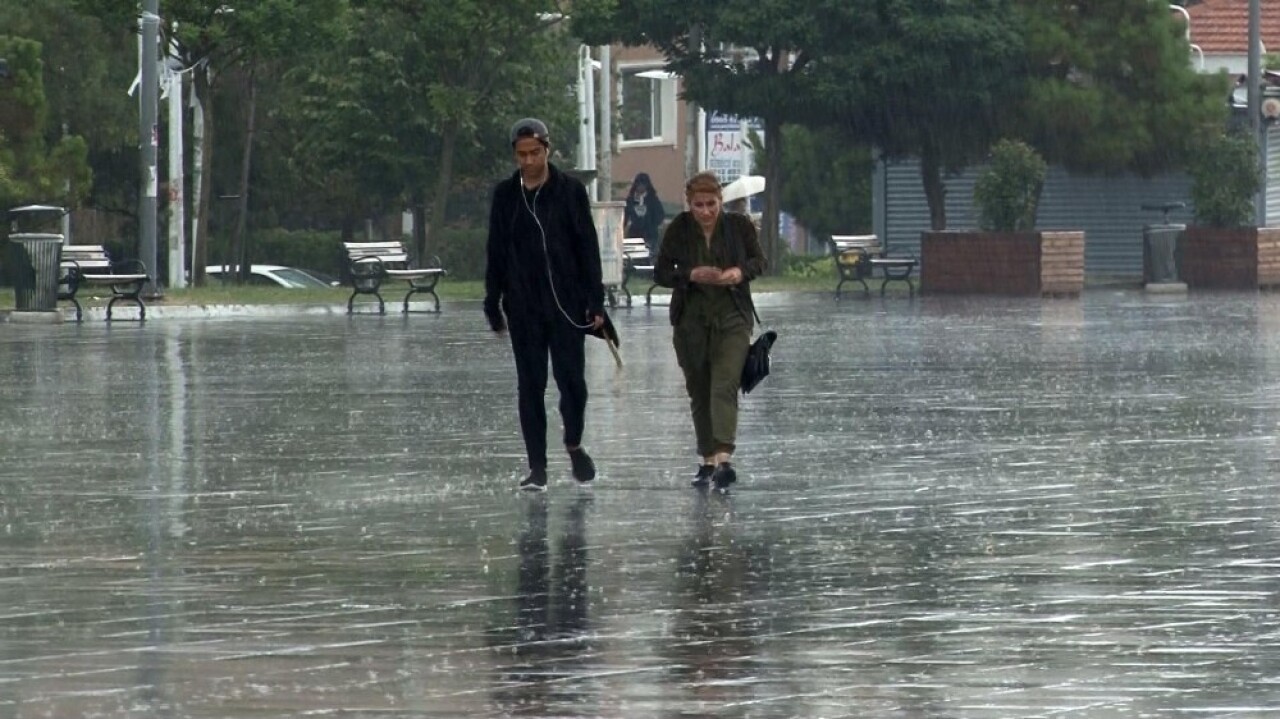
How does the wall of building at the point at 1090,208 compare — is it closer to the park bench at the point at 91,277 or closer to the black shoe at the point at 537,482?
the park bench at the point at 91,277

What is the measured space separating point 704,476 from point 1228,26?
1779 inches

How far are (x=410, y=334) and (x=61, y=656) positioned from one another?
21.0 meters

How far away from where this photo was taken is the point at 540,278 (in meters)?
12.4

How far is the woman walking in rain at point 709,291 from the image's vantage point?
1263 cm

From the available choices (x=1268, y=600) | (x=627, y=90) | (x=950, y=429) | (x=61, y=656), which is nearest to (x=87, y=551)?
(x=61, y=656)

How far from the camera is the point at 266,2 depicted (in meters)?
38.5

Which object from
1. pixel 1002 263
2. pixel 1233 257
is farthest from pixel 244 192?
pixel 1233 257

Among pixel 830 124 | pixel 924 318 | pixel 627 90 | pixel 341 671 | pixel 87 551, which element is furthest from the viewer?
pixel 627 90

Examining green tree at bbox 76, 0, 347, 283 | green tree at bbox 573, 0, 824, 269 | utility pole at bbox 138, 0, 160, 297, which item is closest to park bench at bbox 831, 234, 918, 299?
green tree at bbox 573, 0, 824, 269

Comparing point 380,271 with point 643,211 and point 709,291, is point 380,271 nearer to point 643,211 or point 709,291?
point 643,211

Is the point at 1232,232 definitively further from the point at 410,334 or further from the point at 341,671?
the point at 341,671

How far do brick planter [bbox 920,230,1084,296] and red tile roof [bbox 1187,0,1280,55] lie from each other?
14974mm

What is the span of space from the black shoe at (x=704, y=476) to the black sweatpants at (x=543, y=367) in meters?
0.57

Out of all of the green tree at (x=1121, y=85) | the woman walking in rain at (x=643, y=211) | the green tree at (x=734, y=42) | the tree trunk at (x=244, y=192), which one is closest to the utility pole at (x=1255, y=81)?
the green tree at (x=1121, y=85)
